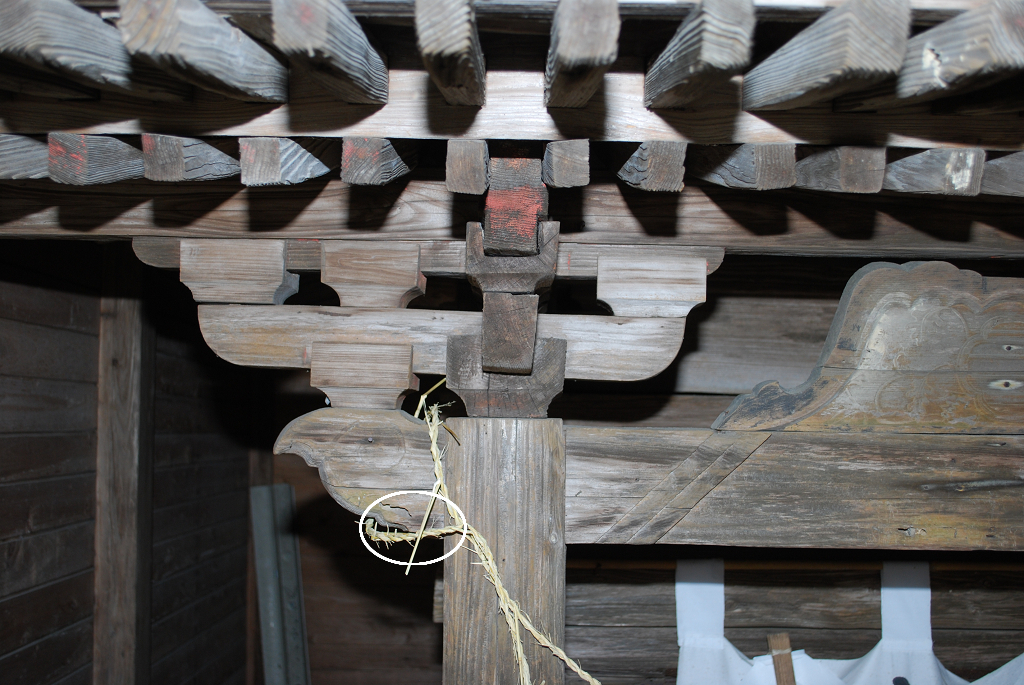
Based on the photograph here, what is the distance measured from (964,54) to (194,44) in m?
1.22

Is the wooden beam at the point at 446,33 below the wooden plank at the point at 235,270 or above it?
above

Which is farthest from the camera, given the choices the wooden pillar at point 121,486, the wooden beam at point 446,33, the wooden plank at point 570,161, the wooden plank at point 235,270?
the wooden pillar at point 121,486

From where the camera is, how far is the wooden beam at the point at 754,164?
1.20 meters

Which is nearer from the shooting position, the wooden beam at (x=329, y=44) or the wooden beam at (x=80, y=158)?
the wooden beam at (x=329, y=44)

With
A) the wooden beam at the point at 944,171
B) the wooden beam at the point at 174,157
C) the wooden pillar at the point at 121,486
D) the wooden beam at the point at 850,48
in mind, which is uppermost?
the wooden beam at the point at 850,48

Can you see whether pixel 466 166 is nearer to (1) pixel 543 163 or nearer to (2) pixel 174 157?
(1) pixel 543 163

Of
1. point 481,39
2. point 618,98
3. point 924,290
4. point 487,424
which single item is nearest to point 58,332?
point 487,424

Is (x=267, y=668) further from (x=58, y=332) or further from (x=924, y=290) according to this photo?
(x=924, y=290)

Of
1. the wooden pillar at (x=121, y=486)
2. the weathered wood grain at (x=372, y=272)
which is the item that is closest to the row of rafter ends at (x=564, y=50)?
the weathered wood grain at (x=372, y=272)

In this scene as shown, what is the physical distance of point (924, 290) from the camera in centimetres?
136

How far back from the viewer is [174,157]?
123 cm

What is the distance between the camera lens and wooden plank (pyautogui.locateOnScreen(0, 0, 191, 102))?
0.98 metres

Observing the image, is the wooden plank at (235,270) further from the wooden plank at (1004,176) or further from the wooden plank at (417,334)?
the wooden plank at (1004,176)

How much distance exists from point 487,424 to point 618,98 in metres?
0.73
